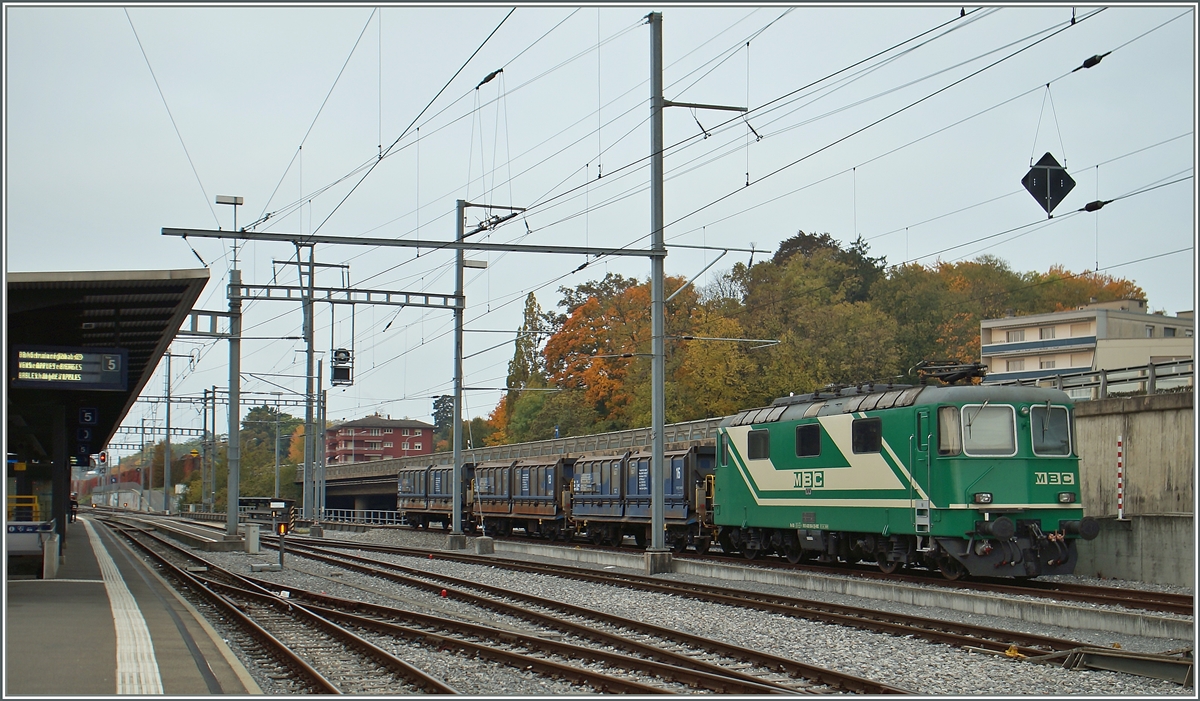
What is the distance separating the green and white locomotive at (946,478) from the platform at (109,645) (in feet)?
36.6

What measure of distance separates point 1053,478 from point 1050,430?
85 centimetres

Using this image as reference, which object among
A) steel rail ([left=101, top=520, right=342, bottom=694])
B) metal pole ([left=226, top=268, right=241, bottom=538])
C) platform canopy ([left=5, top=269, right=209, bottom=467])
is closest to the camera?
steel rail ([left=101, top=520, right=342, bottom=694])

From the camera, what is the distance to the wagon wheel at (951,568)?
18.7 meters

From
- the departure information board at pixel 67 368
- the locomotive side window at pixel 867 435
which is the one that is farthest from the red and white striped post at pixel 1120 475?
the departure information board at pixel 67 368

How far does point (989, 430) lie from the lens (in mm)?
18234

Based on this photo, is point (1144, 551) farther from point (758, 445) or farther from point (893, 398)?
point (758, 445)

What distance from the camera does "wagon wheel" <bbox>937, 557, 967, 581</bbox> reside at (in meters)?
18.7

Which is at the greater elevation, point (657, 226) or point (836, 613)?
point (657, 226)

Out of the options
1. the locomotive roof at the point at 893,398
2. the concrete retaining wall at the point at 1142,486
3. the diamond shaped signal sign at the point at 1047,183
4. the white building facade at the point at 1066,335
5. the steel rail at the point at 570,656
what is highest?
the white building facade at the point at 1066,335

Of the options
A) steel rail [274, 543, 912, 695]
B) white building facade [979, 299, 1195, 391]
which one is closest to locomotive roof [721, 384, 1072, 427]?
steel rail [274, 543, 912, 695]

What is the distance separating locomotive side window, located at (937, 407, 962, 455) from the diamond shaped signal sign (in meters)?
3.73

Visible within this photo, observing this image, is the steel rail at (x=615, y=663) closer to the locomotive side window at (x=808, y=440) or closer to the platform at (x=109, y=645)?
the platform at (x=109, y=645)

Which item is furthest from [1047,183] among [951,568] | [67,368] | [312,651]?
[67,368]

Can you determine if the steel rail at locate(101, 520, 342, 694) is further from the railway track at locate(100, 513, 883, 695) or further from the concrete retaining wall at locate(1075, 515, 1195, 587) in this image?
the concrete retaining wall at locate(1075, 515, 1195, 587)
